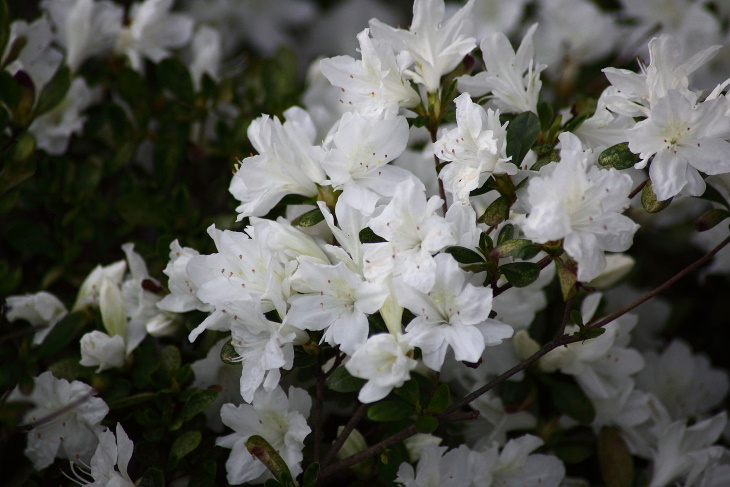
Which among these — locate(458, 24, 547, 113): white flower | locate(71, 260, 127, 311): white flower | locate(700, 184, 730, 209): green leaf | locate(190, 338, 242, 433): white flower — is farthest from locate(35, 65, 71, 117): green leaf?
locate(700, 184, 730, 209): green leaf

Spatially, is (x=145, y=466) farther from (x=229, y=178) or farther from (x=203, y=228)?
(x=229, y=178)

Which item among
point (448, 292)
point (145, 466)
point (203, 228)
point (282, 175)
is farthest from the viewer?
point (203, 228)

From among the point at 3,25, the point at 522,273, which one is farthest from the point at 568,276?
the point at 3,25

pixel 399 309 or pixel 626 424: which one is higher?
pixel 399 309

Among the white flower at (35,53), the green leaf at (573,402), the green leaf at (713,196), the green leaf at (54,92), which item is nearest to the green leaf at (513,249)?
the green leaf at (713,196)

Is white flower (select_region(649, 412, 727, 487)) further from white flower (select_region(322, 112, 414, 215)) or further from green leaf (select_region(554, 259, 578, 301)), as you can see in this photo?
white flower (select_region(322, 112, 414, 215))

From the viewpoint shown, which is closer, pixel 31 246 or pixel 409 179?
pixel 409 179

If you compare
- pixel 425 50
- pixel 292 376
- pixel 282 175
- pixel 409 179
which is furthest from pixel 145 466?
pixel 425 50
